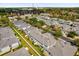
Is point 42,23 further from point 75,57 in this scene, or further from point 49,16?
point 75,57

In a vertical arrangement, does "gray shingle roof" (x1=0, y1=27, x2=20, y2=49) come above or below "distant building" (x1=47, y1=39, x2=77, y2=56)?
above

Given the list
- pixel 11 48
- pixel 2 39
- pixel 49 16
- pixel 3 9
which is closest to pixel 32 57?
pixel 11 48

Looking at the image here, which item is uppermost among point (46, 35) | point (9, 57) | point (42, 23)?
point (42, 23)

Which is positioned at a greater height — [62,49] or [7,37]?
[7,37]

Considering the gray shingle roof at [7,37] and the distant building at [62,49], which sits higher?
the gray shingle roof at [7,37]

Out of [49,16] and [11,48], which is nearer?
[11,48]

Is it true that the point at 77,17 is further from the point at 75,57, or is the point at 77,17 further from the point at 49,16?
the point at 75,57

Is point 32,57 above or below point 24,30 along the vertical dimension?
below

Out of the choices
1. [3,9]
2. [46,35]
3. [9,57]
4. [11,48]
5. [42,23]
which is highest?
[3,9]

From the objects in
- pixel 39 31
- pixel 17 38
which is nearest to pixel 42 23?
pixel 39 31
